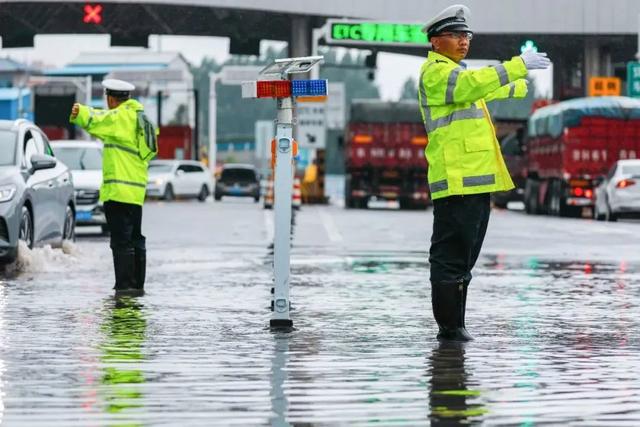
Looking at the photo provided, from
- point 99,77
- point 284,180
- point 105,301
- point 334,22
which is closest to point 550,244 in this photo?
point 105,301

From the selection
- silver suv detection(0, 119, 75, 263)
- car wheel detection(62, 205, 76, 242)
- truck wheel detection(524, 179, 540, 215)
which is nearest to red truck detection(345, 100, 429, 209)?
truck wheel detection(524, 179, 540, 215)

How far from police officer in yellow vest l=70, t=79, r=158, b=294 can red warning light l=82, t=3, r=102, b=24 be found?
4162cm

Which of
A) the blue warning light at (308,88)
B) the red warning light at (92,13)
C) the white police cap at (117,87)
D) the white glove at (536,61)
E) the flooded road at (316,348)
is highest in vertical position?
the red warning light at (92,13)

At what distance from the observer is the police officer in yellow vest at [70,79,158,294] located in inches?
584

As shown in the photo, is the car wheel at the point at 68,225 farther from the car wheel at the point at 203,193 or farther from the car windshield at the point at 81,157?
the car wheel at the point at 203,193

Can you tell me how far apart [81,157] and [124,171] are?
45.7 feet

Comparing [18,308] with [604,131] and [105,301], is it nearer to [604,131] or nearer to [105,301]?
[105,301]

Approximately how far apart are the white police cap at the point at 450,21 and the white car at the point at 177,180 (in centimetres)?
5032

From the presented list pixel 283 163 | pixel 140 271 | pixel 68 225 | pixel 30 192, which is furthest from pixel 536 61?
pixel 68 225

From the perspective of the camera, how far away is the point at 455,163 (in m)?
10.4

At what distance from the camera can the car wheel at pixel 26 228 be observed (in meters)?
17.6

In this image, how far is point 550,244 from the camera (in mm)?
25359

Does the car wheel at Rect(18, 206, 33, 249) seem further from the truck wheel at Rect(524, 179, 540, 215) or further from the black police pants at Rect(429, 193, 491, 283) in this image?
the truck wheel at Rect(524, 179, 540, 215)

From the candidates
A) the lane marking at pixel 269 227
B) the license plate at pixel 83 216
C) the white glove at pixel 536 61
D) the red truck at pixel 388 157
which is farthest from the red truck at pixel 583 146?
the white glove at pixel 536 61
